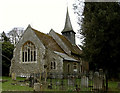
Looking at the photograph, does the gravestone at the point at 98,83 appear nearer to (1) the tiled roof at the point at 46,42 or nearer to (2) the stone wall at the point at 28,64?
(2) the stone wall at the point at 28,64

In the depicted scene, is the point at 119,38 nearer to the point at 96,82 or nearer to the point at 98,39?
the point at 98,39

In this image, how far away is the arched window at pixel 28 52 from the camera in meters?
22.5

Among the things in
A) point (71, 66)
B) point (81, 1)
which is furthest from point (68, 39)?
point (81, 1)

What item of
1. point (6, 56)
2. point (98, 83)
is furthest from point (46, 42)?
point (98, 83)

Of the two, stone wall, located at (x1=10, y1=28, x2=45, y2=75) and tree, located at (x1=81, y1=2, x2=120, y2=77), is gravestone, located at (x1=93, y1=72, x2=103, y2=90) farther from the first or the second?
stone wall, located at (x1=10, y1=28, x2=45, y2=75)

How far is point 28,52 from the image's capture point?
911 inches

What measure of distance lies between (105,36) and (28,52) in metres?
16.9

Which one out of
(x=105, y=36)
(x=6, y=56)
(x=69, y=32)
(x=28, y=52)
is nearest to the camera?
(x=105, y=36)

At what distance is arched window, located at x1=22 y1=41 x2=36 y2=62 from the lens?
887 inches

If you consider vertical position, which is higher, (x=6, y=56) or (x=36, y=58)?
(x=6, y=56)

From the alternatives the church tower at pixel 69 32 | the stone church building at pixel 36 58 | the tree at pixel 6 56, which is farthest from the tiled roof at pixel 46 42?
the tree at pixel 6 56

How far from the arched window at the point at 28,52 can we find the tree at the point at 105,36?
14622 millimetres

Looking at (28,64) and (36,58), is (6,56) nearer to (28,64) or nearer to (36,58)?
(28,64)

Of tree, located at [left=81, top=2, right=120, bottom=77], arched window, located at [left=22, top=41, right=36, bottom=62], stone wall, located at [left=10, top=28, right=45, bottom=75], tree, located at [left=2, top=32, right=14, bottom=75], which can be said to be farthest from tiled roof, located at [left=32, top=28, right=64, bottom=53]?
tree, located at [left=81, top=2, right=120, bottom=77]
